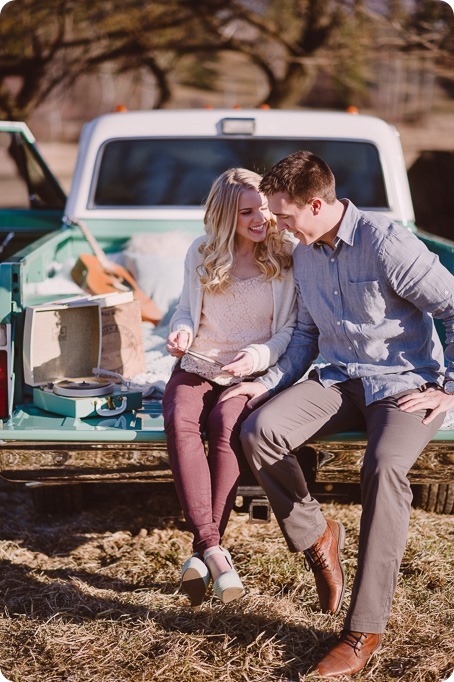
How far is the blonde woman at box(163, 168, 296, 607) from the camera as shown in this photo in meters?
2.90

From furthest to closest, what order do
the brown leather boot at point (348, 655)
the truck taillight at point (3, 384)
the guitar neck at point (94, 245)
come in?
the guitar neck at point (94, 245)
the truck taillight at point (3, 384)
the brown leather boot at point (348, 655)

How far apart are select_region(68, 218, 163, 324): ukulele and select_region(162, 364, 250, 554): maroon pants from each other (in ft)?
4.79

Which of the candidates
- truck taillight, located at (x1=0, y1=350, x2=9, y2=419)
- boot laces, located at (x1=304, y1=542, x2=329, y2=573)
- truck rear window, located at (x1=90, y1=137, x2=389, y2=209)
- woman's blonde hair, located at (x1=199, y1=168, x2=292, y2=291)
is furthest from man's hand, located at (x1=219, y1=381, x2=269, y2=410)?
truck rear window, located at (x1=90, y1=137, x2=389, y2=209)

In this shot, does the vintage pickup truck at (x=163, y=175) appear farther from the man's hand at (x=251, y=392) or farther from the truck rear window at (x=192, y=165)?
the man's hand at (x=251, y=392)

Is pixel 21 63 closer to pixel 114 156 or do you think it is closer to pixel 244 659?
pixel 114 156

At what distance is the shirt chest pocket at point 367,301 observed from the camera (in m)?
2.85

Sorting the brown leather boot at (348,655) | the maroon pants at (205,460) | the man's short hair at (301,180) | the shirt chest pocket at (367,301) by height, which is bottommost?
the brown leather boot at (348,655)

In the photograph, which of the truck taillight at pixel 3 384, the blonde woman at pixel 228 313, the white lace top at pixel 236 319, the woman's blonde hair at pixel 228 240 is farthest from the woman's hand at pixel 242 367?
the truck taillight at pixel 3 384

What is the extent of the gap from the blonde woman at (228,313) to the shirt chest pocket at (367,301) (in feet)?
0.98

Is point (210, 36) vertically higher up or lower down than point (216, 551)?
higher up

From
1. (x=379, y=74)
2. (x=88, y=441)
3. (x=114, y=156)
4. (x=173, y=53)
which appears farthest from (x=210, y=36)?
(x=379, y=74)

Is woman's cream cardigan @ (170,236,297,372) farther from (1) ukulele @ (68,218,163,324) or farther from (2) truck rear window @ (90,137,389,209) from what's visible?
(2) truck rear window @ (90,137,389,209)

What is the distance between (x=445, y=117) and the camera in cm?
2644

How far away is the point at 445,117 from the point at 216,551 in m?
25.9
